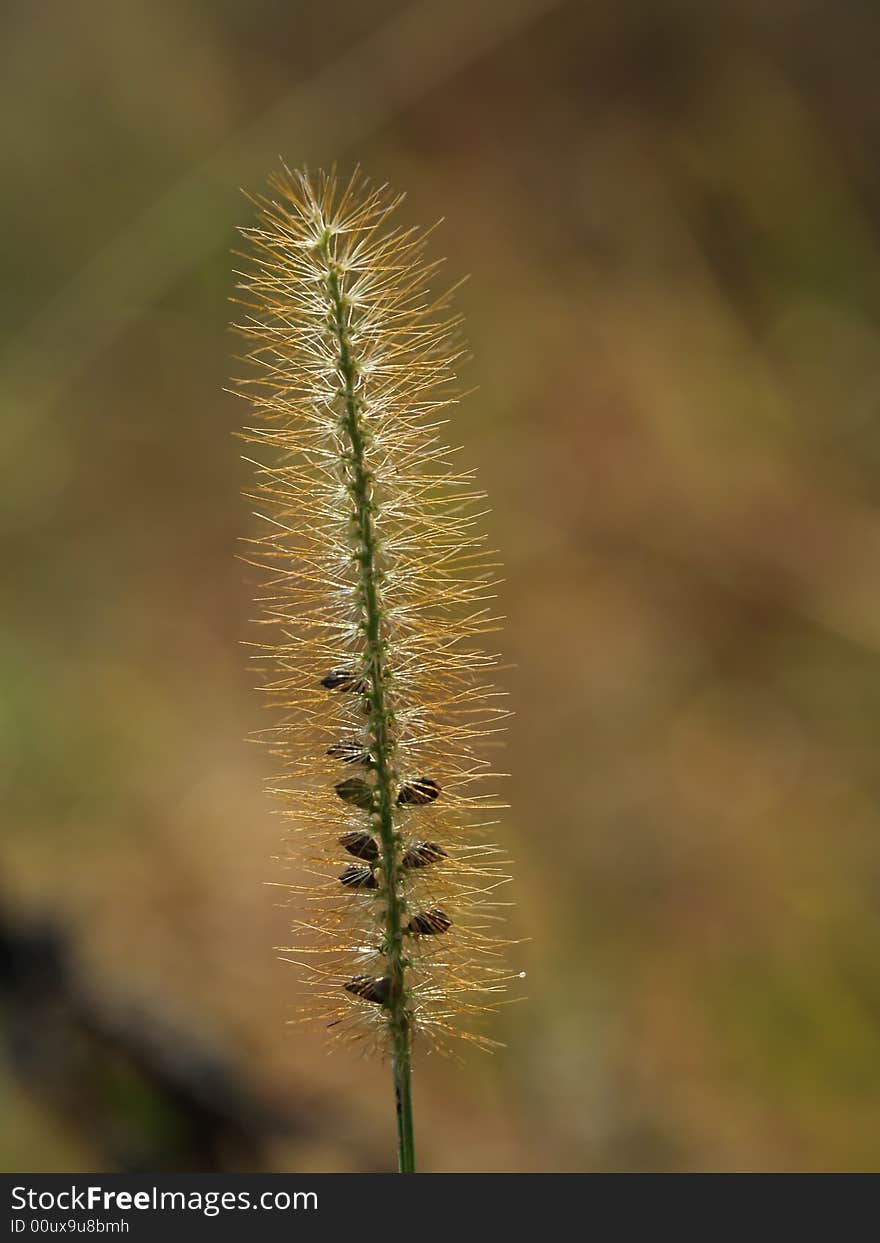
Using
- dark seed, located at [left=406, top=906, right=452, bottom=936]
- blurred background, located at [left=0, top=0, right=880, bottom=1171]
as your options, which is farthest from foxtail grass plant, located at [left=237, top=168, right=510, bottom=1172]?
blurred background, located at [left=0, top=0, right=880, bottom=1171]

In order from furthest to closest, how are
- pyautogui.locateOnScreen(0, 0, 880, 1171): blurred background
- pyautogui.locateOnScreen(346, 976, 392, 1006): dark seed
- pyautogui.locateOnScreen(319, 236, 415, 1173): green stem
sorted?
pyautogui.locateOnScreen(0, 0, 880, 1171): blurred background
pyautogui.locateOnScreen(346, 976, 392, 1006): dark seed
pyautogui.locateOnScreen(319, 236, 415, 1173): green stem

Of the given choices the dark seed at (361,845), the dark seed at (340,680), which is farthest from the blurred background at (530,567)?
the dark seed at (340,680)

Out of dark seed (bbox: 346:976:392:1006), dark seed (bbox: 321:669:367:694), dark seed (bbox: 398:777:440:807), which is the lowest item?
dark seed (bbox: 346:976:392:1006)

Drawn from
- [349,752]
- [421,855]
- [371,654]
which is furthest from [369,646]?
[421,855]

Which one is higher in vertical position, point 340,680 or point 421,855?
point 340,680

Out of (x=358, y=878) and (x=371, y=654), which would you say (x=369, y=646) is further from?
(x=358, y=878)

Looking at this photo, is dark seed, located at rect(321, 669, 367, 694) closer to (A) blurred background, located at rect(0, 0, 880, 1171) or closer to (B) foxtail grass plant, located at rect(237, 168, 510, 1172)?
(B) foxtail grass plant, located at rect(237, 168, 510, 1172)

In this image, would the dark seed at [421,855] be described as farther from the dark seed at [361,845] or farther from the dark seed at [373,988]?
the dark seed at [373,988]
